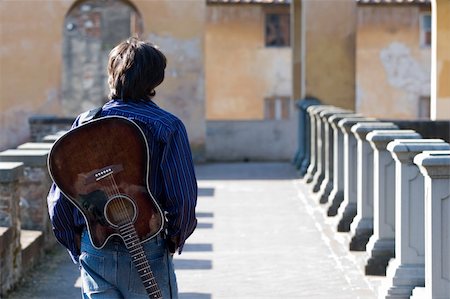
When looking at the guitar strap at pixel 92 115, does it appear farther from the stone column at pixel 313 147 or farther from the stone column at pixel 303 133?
the stone column at pixel 303 133

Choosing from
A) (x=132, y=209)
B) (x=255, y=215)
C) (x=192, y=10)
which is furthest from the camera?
(x=192, y=10)

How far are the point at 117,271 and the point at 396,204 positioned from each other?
3.88 m

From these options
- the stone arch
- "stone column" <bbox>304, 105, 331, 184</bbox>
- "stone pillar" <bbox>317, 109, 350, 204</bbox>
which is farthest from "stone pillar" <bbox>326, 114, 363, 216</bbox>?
the stone arch

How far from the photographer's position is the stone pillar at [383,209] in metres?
9.21

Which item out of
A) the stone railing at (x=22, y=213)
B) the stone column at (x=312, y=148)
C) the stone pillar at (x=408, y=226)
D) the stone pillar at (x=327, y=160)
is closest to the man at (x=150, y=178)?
the stone pillar at (x=408, y=226)

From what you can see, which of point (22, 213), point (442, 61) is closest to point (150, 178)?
point (22, 213)

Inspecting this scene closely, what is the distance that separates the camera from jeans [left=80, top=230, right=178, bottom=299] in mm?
4691

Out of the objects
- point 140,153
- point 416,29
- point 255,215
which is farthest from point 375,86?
point 140,153

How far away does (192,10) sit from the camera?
2098cm

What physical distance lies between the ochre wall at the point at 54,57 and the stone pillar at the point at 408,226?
41.9 ft

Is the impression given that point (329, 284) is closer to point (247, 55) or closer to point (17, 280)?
point (17, 280)

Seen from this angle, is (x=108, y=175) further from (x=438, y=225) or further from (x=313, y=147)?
(x=313, y=147)

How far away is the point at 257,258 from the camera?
10375 millimetres

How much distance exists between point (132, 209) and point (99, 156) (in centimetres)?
23
